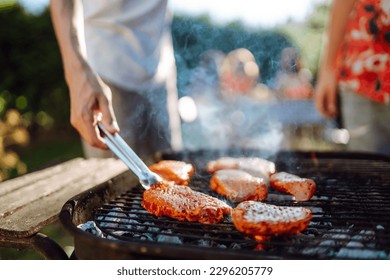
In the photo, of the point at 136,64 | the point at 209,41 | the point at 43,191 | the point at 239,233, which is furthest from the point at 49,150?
the point at 239,233


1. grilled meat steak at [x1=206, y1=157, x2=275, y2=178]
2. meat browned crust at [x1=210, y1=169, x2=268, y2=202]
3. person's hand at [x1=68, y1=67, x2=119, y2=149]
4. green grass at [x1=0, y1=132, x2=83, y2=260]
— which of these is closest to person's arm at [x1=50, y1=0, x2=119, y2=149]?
person's hand at [x1=68, y1=67, x2=119, y2=149]

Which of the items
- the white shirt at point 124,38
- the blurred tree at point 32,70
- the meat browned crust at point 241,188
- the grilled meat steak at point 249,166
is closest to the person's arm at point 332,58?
the grilled meat steak at point 249,166

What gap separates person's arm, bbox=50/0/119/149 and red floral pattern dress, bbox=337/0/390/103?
1.57 metres

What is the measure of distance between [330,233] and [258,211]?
0.25 meters

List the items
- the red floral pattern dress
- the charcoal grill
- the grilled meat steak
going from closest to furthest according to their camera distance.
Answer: the charcoal grill, the grilled meat steak, the red floral pattern dress

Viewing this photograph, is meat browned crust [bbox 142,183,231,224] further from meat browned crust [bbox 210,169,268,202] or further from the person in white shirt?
the person in white shirt

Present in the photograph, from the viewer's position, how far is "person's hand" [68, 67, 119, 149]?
1672 mm

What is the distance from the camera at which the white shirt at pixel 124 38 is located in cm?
249

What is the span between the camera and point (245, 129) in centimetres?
536

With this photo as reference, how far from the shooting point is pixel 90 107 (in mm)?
1676

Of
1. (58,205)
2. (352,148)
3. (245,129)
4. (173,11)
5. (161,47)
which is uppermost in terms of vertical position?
(173,11)

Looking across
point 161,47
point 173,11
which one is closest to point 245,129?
point 173,11

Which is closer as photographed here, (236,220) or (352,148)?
(236,220)
